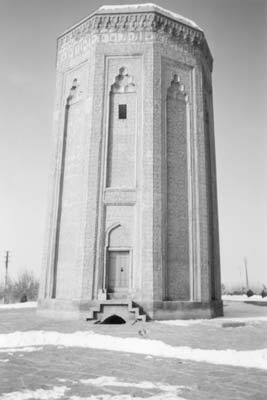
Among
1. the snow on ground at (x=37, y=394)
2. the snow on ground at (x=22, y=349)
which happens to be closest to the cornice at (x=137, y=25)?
the snow on ground at (x=22, y=349)

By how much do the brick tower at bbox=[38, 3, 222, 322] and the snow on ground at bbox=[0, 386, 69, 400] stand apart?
781cm

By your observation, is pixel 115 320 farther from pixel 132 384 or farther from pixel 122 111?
pixel 122 111

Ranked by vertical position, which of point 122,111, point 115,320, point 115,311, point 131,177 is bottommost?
point 115,320

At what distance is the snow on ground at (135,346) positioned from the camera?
24.1ft

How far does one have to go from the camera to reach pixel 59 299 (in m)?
14.9

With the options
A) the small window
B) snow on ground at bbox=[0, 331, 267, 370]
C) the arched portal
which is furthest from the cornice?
snow on ground at bbox=[0, 331, 267, 370]

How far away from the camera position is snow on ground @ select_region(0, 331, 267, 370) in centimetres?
736

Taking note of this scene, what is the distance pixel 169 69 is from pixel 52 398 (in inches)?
591

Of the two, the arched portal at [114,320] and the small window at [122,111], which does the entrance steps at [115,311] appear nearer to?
the arched portal at [114,320]

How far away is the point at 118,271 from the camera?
14633 mm

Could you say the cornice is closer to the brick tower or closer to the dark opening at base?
the brick tower

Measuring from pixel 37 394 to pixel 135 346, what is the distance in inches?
155

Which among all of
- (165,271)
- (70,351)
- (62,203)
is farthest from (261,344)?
(62,203)

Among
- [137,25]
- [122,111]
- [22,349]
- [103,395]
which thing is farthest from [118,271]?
[137,25]
